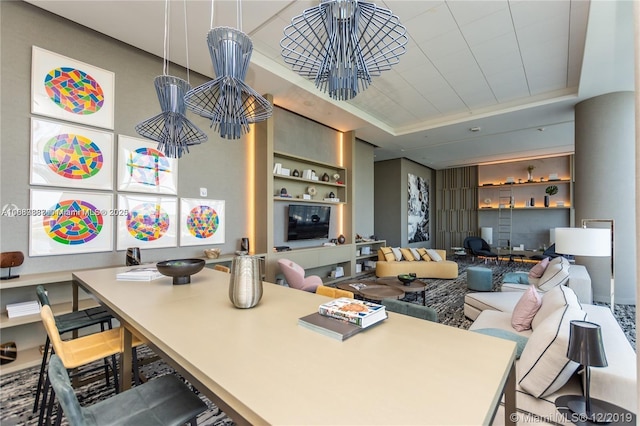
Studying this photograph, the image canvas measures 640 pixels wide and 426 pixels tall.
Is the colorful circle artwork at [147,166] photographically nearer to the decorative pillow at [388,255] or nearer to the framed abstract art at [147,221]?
the framed abstract art at [147,221]

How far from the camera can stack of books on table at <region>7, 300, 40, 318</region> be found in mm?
2521

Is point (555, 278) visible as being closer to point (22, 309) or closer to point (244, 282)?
point (244, 282)

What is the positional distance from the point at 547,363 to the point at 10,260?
13.7 ft

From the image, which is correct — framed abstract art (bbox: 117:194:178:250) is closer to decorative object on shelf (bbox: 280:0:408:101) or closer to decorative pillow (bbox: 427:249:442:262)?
decorative object on shelf (bbox: 280:0:408:101)

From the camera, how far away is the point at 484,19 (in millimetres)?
3230

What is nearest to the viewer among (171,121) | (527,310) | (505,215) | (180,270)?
(180,270)

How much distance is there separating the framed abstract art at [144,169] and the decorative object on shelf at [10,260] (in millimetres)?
1094

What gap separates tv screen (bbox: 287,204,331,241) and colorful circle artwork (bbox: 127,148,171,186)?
2.24 meters

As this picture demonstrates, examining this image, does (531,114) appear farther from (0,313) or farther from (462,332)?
(0,313)

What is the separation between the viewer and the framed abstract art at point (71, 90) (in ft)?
9.20

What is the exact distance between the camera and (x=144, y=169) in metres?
3.55

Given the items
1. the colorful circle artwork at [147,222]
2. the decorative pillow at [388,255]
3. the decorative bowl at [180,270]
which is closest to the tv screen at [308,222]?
the decorative pillow at [388,255]

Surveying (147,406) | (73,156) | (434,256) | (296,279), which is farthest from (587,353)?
(434,256)

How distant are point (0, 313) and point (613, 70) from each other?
7699mm
